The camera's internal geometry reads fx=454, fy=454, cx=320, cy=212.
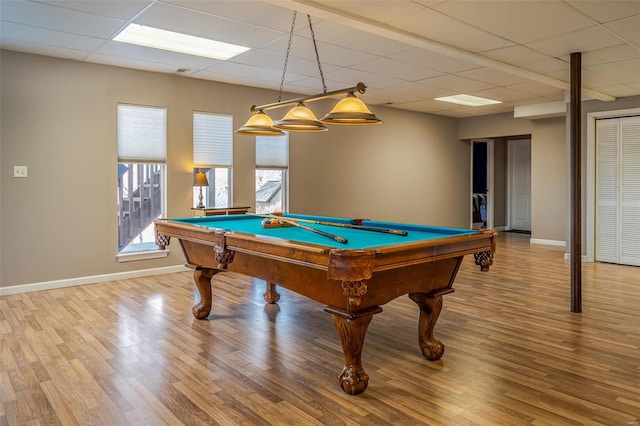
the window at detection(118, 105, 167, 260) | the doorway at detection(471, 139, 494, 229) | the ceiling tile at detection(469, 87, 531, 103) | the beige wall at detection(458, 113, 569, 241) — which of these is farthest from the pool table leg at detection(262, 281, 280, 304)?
the doorway at detection(471, 139, 494, 229)

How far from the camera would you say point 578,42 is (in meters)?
4.27

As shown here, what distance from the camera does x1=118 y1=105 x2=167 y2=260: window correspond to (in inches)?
221

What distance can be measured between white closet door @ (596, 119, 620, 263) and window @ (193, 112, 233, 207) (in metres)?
5.54

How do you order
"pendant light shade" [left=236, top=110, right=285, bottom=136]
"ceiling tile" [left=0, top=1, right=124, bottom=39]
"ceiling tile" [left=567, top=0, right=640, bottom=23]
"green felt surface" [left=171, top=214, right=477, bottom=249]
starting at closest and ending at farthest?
"green felt surface" [left=171, top=214, right=477, bottom=249] → "ceiling tile" [left=567, top=0, right=640, bottom=23] → "ceiling tile" [left=0, top=1, right=124, bottom=39] → "pendant light shade" [left=236, top=110, right=285, bottom=136]

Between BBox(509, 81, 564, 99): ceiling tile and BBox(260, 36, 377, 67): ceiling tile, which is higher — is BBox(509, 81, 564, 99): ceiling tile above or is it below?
above

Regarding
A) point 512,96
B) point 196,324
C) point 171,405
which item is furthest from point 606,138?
point 171,405

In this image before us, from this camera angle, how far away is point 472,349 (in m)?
3.26

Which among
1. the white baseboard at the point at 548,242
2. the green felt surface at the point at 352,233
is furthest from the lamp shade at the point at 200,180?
the white baseboard at the point at 548,242

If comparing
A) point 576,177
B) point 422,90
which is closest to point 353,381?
point 576,177

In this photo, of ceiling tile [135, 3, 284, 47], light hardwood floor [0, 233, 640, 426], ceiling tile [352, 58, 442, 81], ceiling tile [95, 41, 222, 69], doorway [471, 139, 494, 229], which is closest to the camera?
light hardwood floor [0, 233, 640, 426]

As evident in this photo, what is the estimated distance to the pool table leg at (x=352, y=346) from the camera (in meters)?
2.56

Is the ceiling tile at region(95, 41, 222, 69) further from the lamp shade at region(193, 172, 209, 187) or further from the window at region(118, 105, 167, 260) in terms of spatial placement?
the lamp shade at region(193, 172, 209, 187)

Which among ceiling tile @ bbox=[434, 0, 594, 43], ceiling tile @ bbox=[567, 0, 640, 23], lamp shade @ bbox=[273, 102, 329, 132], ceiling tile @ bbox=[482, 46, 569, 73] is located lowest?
lamp shade @ bbox=[273, 102, 329, 132]

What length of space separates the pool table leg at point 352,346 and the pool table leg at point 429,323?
2.04ft
